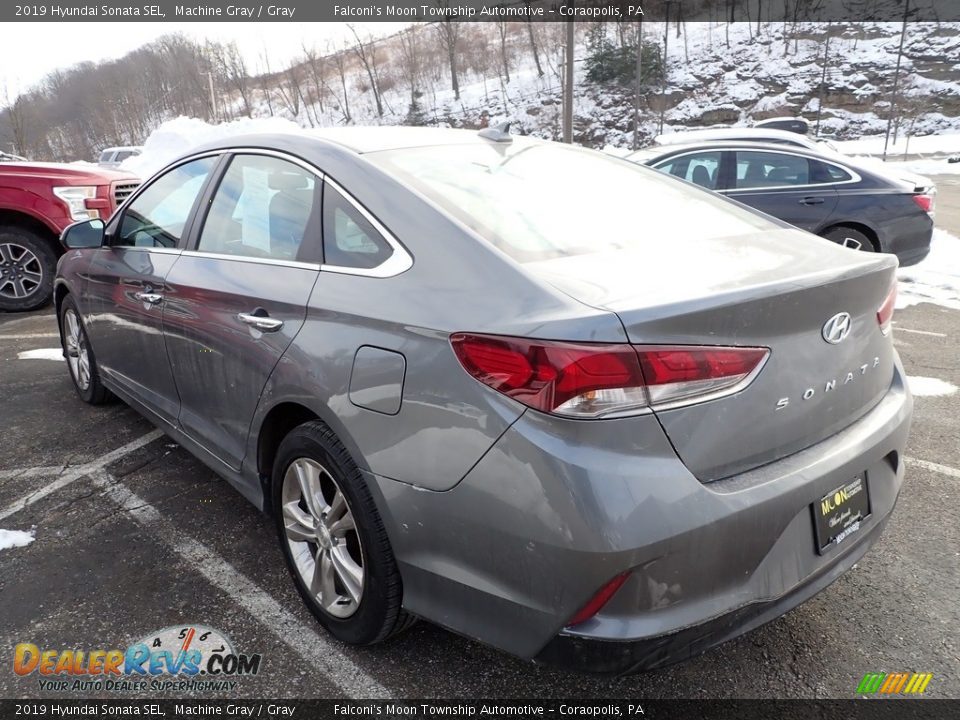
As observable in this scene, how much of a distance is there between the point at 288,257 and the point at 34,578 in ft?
5.34

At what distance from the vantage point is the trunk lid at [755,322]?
1517 mm

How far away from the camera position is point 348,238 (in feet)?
6.76

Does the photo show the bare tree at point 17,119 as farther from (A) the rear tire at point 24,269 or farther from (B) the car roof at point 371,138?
(B) the car roof at point 371,138

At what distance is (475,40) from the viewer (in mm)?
79688

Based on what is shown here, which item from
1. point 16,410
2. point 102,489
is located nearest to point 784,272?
point 102,489

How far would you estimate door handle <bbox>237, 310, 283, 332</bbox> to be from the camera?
84.8 inches

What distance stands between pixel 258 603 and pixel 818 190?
23.7ft

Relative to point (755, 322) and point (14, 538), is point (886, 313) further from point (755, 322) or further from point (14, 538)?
point (14, 538)

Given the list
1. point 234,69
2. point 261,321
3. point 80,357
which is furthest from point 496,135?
point 234,69

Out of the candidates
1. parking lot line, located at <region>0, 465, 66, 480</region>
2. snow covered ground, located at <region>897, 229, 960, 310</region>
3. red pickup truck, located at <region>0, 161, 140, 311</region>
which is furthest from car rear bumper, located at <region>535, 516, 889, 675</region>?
red pickup truck, located at <region>0, 161, 140, 311</region>

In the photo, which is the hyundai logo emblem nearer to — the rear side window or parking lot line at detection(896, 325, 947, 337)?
the rear side window

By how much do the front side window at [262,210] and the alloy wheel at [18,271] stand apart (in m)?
5.45

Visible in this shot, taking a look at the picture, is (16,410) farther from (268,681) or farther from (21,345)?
(268,681)

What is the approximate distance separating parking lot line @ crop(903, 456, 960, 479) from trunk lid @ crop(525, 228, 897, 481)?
165 centimetres
